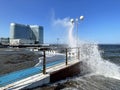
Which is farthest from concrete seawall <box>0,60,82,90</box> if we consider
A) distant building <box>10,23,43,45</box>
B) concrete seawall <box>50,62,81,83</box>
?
distant building <box>10,23,43,45</box>

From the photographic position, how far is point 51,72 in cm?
703

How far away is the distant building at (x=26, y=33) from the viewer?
127438 millimetres

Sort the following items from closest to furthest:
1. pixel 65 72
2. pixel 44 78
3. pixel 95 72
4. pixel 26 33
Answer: pixel 44 78 → pixel 65 72 → pixel 95 72 → pixel 26 33

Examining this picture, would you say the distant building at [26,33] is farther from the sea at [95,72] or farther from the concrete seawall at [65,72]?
the concrete seawall at [65,72]

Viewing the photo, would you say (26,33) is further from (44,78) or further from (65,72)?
(44,78)

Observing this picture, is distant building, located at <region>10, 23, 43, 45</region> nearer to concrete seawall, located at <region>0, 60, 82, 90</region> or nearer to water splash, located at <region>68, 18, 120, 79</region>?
water splash, located at <region>68, 18, 120, 79</region>

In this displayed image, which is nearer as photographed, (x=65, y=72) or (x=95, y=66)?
(x=65, y=72)

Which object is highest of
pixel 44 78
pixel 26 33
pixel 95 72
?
pixel 26 33

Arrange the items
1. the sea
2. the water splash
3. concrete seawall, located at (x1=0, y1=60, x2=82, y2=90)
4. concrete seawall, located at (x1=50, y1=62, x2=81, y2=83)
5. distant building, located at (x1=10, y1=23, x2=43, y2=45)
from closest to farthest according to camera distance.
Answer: concrete seawall, located at (x1=0, y1=60, x2=82, y2=90)
concrete seawall, located at (x1=50, y1=62, x2=81, y2=83)
the sea
the water splash
distant building, located at (x1=10, y1=23, x2=43, y2=45)

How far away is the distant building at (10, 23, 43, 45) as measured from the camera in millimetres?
127438

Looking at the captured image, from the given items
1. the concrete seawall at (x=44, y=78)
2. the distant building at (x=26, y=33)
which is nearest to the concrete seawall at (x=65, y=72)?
the concrete seawall at (x=44, y=78)

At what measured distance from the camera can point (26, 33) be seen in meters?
141

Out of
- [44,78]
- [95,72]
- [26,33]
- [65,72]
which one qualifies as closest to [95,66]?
[95,72]

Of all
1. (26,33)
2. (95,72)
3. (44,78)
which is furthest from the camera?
(26,33)
